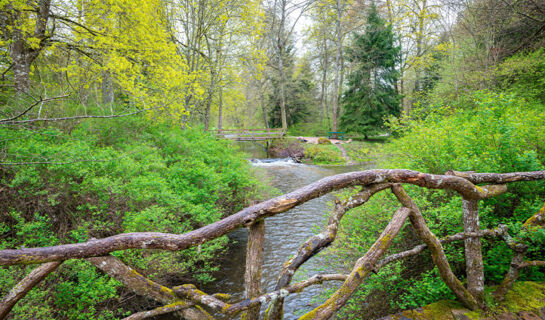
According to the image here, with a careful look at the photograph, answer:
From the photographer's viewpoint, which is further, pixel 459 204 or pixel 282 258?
pixel 282 258

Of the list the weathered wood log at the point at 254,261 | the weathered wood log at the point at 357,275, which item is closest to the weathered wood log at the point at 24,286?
the weathered wood log at the point at 254,261

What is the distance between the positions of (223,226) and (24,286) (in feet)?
3.73

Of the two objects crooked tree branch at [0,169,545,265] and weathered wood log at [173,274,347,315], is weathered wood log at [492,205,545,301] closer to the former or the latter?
crooked tree branch at [0,169,545,265]

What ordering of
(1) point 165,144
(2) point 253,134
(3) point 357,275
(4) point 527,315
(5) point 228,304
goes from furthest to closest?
1. (2) point 253,134
2. (1) point 165,144
3. (4) point 527,315
4. (3) point 357,275
5. (5) point 228,304

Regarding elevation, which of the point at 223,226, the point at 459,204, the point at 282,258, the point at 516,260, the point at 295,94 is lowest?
the point at 282,258

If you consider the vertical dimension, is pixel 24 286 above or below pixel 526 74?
below

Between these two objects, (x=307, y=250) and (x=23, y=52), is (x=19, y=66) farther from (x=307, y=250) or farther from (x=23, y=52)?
(x=307, y=250)

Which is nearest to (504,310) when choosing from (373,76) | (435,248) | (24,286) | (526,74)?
(435,248)

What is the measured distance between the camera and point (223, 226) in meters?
1.56

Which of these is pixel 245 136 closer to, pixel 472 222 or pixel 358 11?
pixel 358 11

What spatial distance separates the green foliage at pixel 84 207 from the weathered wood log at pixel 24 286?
1489 millimetres

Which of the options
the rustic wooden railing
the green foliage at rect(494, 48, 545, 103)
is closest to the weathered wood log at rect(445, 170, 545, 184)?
the rustic wooden railing

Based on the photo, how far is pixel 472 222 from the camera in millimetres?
2244

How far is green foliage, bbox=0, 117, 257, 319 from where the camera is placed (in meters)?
3.17
